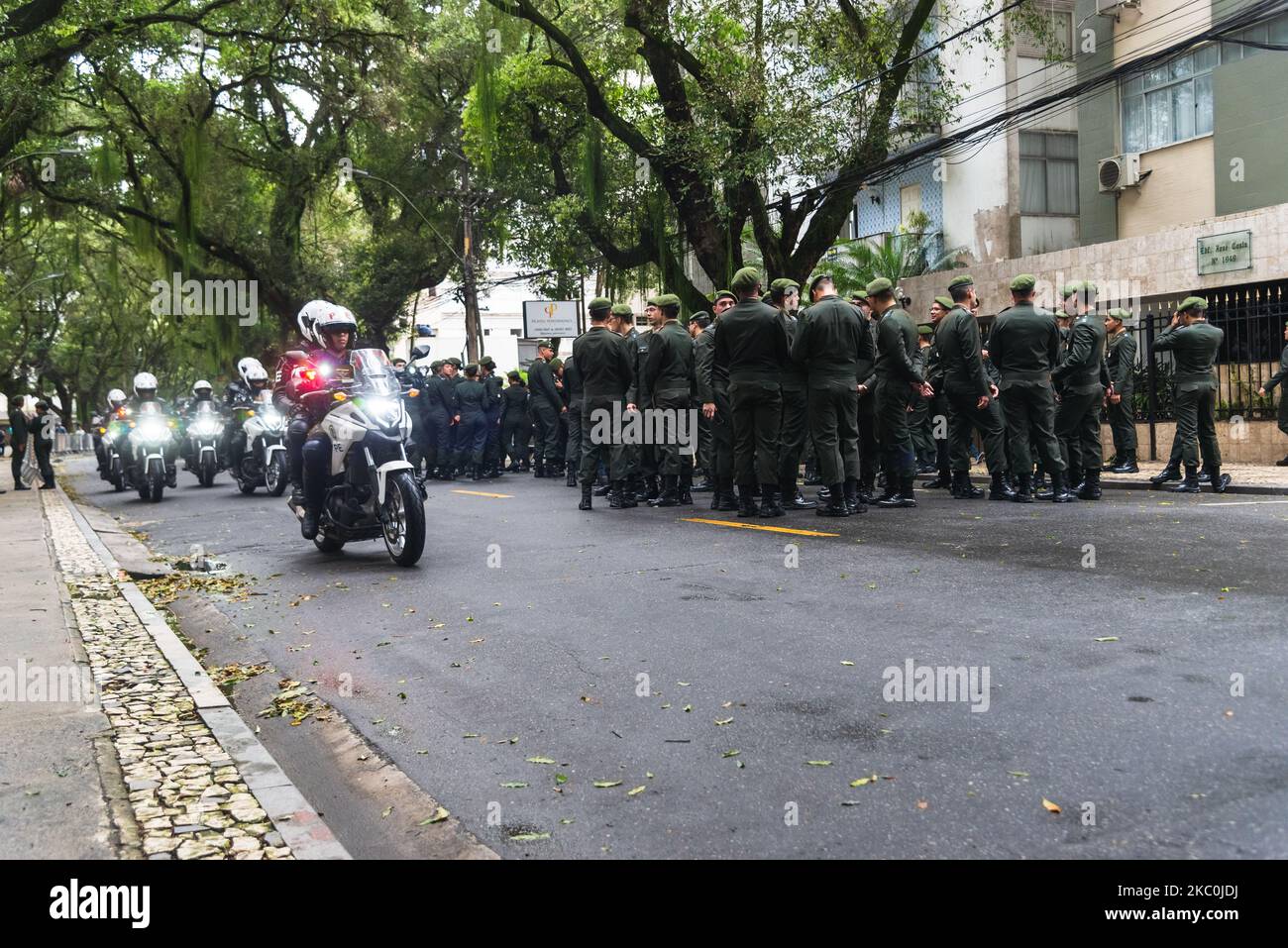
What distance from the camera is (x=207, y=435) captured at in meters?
21.0

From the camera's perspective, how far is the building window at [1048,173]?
24250mm

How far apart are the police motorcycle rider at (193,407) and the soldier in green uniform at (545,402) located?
5751 millimetres

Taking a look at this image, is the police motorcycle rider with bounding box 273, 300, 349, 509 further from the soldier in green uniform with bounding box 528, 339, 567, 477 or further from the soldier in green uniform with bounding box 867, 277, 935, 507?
the soldier in green uniform with bounding box 528, 339, 567, 477

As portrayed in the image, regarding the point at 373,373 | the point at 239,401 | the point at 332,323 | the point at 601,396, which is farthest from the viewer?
the point at 239,401

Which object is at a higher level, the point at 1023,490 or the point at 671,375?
the point at 671,375

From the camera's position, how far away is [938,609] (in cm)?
620

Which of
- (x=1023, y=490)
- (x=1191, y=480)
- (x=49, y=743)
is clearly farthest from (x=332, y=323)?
(x=1191, y=480)

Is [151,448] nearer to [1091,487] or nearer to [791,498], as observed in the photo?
[791,498]

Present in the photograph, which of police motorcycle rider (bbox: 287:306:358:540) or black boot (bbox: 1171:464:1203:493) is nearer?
police motorcycle rider (bbox: 287:306:358:540)

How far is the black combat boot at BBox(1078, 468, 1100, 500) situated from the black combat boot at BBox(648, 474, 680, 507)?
4176mm

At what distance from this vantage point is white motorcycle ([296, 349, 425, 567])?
880cm

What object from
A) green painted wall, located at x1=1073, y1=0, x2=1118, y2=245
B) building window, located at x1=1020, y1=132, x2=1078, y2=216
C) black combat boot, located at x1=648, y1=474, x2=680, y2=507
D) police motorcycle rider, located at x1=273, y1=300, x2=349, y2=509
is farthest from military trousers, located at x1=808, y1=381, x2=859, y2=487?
building window, located at x1=1020, y1=132, x2=1078, y2=216

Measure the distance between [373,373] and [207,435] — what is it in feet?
43.6
